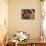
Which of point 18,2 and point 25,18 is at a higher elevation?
point 18,2

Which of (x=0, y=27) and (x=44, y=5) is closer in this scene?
(x=0, y=27)

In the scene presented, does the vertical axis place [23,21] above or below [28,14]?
below

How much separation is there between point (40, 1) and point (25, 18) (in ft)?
2.18

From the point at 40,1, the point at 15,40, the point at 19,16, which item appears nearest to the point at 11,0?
the point at 19,16

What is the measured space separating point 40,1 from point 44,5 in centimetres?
17

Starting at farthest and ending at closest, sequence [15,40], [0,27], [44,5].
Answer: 1. [44,5]
2. [0,27]
3. [15,40]

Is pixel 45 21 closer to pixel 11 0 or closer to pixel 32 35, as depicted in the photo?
pixel 32 35

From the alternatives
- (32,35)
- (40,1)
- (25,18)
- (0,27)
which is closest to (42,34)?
(32,35)

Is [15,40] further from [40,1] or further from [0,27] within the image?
[40,1]

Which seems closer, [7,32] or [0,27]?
[0,27]

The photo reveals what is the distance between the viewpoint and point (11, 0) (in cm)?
438

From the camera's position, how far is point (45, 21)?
420cm

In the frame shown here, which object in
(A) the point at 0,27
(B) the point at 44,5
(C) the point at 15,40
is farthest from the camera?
(B) the point at 44,5

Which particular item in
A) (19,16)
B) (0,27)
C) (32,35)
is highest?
(19,16)
